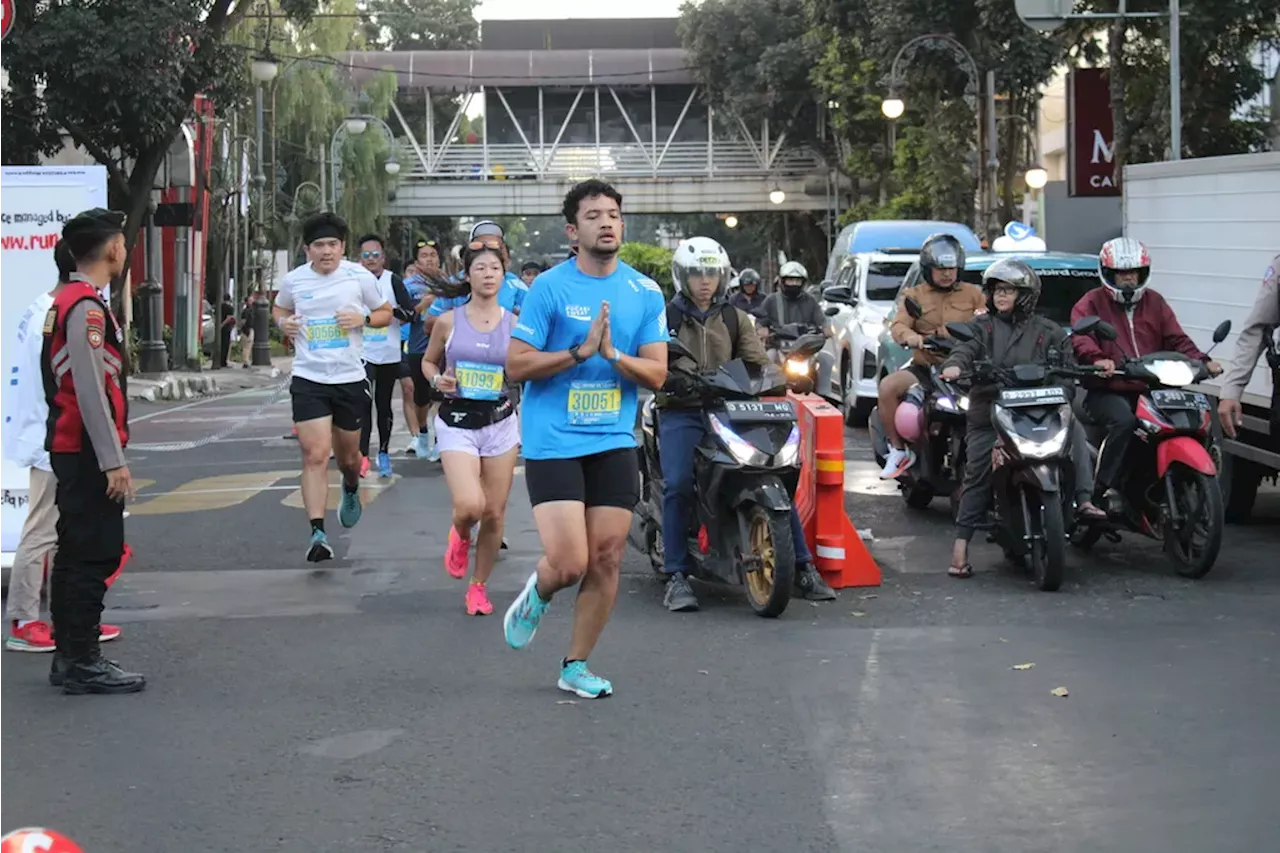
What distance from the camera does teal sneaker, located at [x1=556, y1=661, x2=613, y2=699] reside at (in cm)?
713

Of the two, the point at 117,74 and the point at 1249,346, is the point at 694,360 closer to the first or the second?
the point at 1249,346

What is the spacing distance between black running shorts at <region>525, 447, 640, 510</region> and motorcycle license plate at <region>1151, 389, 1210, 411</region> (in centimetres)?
416

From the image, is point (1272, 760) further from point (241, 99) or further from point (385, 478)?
point (241, 99)

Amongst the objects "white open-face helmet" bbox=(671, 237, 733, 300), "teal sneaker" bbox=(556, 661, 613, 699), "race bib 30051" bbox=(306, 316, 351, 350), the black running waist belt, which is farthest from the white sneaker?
"teal sneaker" bbox=(556, 661, 613, 699)

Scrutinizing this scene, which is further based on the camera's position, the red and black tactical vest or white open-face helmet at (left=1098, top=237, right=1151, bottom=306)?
white open-face helmet at (left=1098, top=237, right=1151, bottom=306)

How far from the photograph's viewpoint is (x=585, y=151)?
68.2m

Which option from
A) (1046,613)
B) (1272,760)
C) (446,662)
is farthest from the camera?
(1046,613)

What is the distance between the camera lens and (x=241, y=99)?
2806cm

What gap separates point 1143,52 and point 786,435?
18.9 metres

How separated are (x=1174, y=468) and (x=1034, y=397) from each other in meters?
0.83

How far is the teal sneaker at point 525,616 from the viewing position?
714 cm

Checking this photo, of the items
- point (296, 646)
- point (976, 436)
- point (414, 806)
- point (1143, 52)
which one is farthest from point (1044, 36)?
point (414, 806)

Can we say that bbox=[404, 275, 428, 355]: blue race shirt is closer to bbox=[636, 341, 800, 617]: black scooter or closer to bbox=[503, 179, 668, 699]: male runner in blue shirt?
bbox=[636, 341, 800, 617]: black scooter

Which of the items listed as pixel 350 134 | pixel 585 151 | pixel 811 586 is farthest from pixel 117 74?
pixel 585 151
